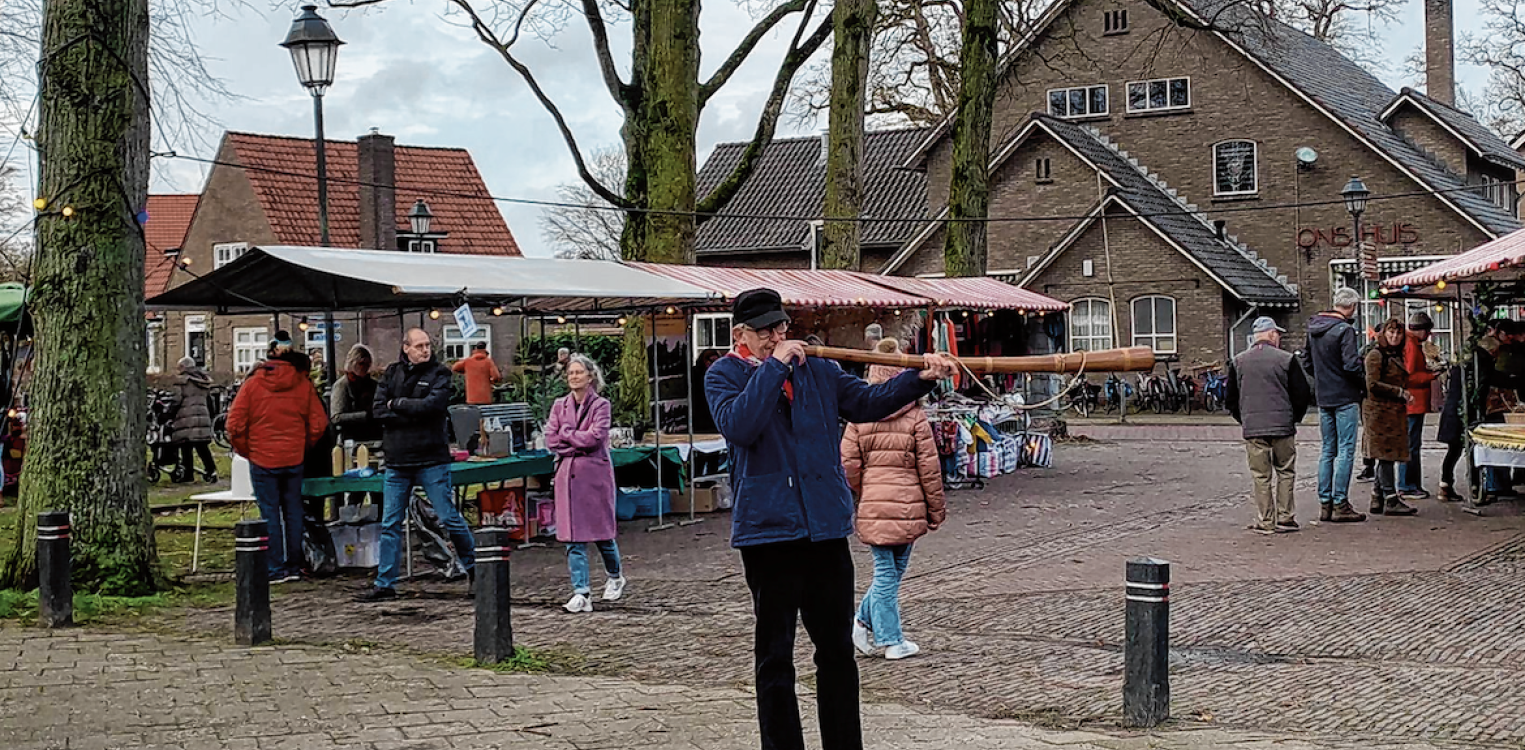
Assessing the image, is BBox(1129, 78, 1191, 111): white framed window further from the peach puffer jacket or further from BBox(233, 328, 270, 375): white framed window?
the peach puffer jacket

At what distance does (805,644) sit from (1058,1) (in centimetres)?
3375

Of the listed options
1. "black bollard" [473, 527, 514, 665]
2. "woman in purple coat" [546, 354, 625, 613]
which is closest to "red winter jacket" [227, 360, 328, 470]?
"woman in purple coat" [546, 354, 625, 613]

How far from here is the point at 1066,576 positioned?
1241cm

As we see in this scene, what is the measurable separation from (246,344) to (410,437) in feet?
128

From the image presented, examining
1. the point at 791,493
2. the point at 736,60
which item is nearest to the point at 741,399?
the point at 791,493

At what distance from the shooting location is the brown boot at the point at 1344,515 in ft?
50.0

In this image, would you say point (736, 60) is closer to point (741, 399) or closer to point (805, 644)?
point (805, 644)

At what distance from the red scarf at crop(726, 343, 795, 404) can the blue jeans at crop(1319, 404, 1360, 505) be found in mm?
10019

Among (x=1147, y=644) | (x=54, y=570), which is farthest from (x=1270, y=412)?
(x=54, y=570)

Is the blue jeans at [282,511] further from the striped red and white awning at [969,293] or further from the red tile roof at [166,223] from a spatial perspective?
the red tile roof at [166,223]

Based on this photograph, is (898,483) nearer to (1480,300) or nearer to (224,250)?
(1480,300)

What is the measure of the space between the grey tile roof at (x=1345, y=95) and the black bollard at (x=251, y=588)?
1141 inches

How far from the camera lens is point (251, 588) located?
998 centimetres

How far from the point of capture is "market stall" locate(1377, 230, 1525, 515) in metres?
14.8
